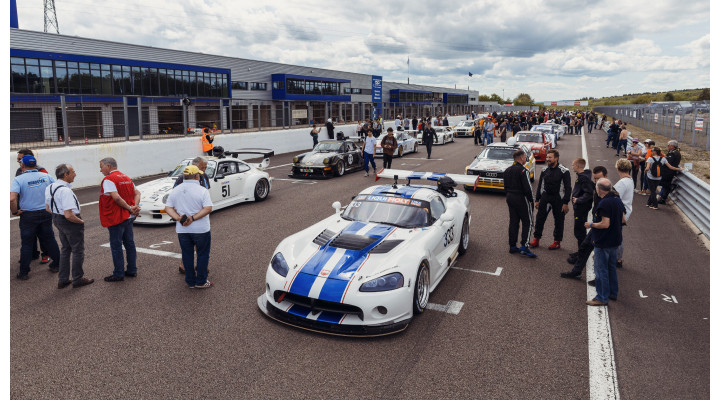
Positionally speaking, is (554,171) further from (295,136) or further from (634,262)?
(295,136)

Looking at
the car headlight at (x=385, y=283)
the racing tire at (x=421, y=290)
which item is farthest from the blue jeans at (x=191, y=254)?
the racing tire at (x=421, y=290)

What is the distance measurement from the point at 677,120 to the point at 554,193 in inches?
832

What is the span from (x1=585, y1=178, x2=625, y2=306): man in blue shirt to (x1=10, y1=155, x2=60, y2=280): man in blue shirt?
25.9 feet

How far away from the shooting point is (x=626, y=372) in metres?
4.45

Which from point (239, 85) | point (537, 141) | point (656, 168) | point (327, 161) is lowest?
point (656, 168)

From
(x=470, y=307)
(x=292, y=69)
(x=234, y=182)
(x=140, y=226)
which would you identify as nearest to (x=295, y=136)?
(x=234, y=182)

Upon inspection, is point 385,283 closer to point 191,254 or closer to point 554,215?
point 191,254

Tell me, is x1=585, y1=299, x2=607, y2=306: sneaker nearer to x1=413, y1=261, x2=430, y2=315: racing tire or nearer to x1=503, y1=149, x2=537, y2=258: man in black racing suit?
x1=503, y1=149, x2=537, y2=258: man in black racing suit

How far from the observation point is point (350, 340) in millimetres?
5031

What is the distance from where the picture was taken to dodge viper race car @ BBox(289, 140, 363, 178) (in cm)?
1664

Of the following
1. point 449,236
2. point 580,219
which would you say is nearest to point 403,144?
point 580,219

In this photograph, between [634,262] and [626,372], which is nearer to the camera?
[626,372]

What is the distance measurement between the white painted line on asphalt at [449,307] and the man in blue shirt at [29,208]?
227 inches

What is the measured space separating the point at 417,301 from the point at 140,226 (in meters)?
6.87
